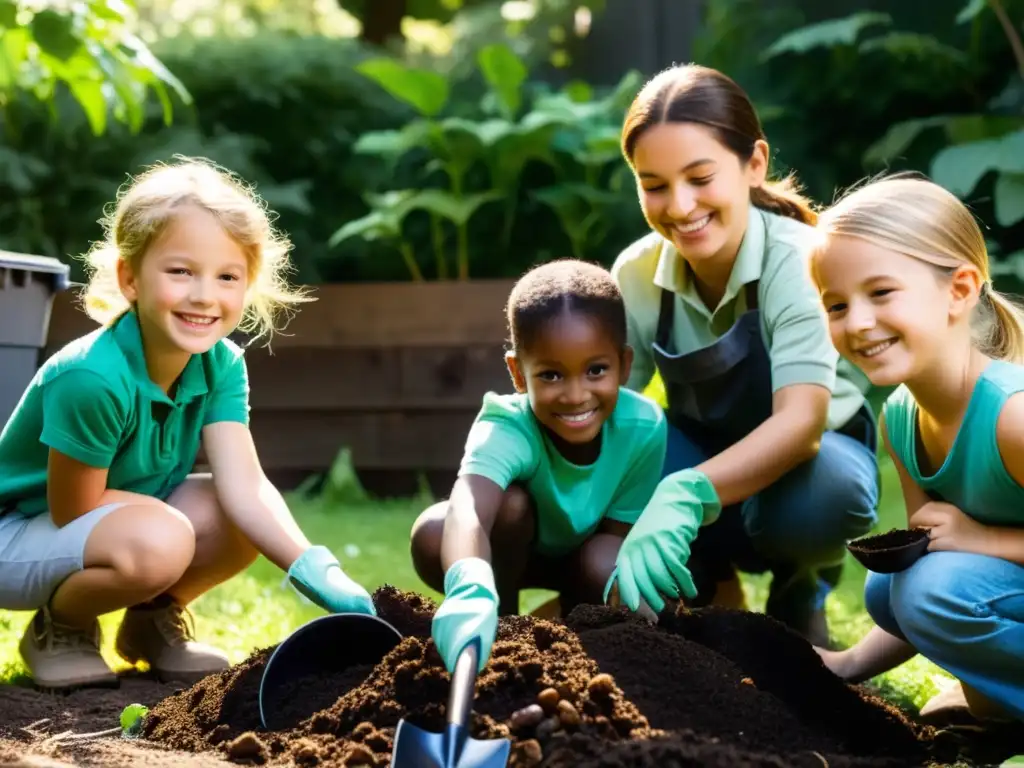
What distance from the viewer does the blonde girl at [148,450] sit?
2303mm

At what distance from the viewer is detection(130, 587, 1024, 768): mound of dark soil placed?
1626mm

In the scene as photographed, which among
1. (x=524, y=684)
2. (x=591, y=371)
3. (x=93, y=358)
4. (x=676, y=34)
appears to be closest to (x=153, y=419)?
(x=93, y=358)

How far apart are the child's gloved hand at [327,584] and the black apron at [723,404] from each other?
86 centimetres

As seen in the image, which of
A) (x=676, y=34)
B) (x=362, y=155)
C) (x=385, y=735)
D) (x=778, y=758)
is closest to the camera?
(x=778, y=758)

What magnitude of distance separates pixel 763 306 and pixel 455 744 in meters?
1.36

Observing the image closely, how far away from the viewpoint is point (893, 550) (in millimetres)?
1956

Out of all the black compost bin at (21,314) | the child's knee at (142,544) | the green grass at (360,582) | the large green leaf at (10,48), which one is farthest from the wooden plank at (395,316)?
the child's knee at (142,544)

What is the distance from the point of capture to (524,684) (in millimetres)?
1739

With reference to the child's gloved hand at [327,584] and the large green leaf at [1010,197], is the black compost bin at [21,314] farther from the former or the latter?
the large green leaf at [1010,197]

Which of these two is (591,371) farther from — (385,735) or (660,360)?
(385,735)

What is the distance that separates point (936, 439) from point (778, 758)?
71 cm

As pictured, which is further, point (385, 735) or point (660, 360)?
point (660, 360)

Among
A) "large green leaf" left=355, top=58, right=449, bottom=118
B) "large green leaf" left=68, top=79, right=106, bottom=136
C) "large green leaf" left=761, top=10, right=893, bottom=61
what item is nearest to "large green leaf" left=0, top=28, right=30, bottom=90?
"large green leaf" left=68, top=79, right=106, bottom=136

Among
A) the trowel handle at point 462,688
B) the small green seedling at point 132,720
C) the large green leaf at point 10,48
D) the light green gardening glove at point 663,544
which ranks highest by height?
the large green leaf at point 10,48
